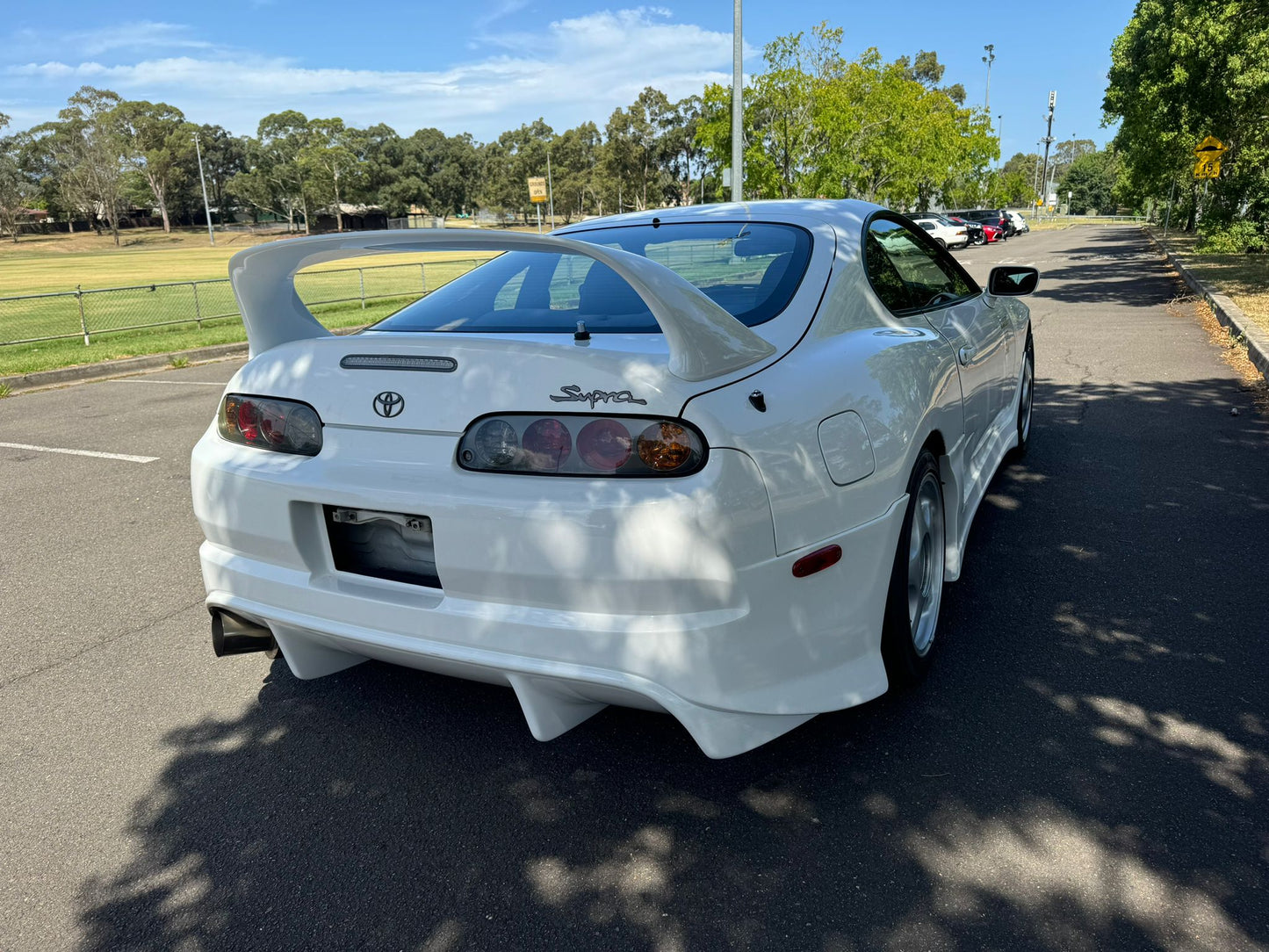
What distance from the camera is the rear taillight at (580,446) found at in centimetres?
220

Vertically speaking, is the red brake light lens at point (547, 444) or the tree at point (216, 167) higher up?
the tree at point (216, 167)

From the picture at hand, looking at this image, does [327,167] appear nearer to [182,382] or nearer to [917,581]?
[182,382]

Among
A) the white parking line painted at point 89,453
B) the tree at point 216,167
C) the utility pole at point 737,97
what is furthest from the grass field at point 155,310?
the tree at point 216,167

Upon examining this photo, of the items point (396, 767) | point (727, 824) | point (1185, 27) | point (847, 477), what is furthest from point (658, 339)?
point (1185, 27)

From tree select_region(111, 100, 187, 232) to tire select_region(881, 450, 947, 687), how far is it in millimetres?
114007

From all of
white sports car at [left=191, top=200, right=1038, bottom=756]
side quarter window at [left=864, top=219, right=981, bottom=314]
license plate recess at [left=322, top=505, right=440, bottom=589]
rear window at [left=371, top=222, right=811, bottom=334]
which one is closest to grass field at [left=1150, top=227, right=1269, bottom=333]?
side quarter window at [left=864, top=219, right=981, bottom=314]

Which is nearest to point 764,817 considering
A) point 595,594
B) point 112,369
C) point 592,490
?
point 595,594

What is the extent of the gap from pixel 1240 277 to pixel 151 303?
21469mm

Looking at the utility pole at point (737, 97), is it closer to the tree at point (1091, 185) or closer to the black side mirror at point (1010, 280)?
the black side mirror at point (1010, 280)

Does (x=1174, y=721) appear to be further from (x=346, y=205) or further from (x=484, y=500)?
(x=346, y=205)

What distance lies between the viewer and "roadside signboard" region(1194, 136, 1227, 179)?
69.1 feet

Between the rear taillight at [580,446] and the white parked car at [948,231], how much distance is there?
117ft

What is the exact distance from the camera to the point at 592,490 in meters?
2.22

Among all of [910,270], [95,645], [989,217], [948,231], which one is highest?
[910,270]
